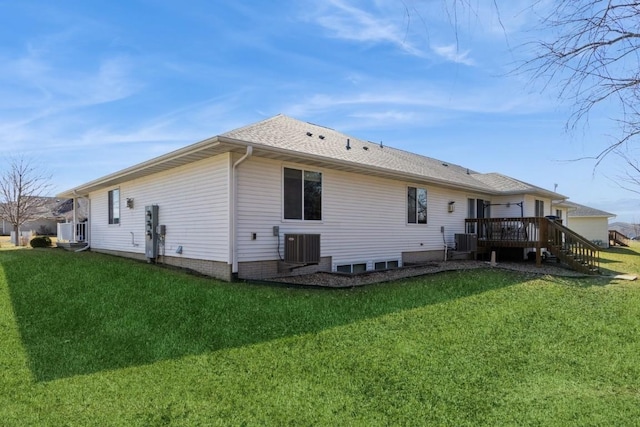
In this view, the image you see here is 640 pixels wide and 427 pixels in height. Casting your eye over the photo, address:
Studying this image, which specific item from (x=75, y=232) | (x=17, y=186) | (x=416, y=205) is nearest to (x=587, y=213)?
(x=416, y=205)

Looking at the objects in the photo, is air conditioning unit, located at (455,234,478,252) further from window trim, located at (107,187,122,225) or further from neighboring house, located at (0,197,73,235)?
neighboring house, located at (0,197,73,235)

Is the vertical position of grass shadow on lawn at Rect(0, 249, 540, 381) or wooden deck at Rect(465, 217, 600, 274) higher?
wooden deck at Rect(465, 217, 600, 274)

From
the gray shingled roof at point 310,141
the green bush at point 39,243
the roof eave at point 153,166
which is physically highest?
the gray shingled roof at point 310,141

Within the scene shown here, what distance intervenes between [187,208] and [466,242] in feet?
32.8

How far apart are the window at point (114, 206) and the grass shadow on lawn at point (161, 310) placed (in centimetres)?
512

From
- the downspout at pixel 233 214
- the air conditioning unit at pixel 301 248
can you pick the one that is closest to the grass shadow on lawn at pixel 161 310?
the downspout at pixel 233 214

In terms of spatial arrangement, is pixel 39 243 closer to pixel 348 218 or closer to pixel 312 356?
pixel 348 218

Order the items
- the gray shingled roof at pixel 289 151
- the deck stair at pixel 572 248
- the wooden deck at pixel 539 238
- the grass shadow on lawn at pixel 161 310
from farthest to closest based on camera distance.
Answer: the wooden deck at pixel 539 238
the deck stair at pixel 572 248
the gray shingled roof at pixel 289 151
the grass shadow on lawn at pixel 161 310

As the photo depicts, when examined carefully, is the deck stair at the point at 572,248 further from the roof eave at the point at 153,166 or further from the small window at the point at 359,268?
the roof eave at the point at 153,166

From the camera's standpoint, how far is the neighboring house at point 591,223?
31156 millimetres

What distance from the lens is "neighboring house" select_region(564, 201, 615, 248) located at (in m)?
31.2

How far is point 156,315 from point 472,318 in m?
4.96

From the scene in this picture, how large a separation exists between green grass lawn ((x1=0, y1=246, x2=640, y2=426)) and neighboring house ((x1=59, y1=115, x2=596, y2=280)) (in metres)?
1.42

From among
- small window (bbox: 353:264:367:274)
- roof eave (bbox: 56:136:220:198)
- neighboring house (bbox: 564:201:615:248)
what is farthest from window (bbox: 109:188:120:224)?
neighboring house (bbox: 564:201:615:248)
